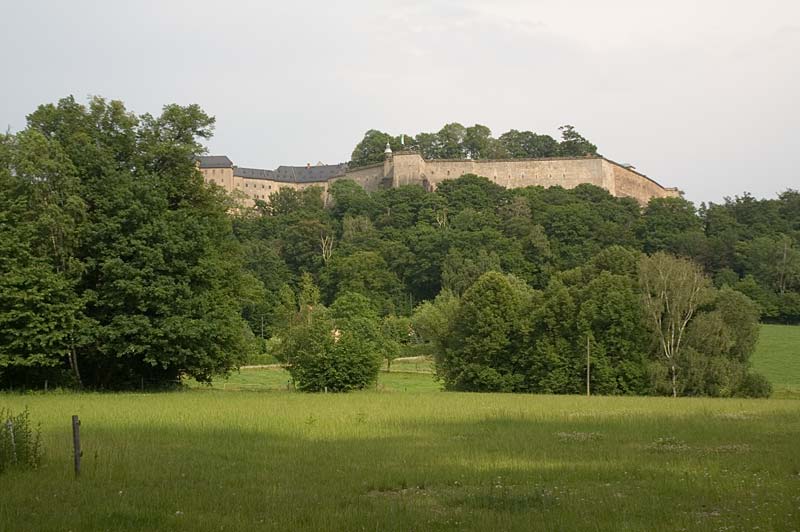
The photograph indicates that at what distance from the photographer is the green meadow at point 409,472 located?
10.1 meters

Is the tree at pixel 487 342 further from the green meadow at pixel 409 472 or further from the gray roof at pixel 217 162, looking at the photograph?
the gray roof at pixel 217 162

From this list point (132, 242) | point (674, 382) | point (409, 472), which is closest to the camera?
point (409, 472)

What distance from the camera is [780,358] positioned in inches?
2768

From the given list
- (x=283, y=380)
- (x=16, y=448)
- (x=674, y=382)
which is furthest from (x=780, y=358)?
(x=16, y=448)

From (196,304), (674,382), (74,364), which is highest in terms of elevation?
(196,304)

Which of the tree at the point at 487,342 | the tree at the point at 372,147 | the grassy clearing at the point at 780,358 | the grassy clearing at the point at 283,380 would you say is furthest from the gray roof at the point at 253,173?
the tree at the point at 487,342

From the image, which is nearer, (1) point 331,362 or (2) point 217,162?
(1) point 331,362

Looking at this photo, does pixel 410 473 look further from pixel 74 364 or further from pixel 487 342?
pixel 487 342

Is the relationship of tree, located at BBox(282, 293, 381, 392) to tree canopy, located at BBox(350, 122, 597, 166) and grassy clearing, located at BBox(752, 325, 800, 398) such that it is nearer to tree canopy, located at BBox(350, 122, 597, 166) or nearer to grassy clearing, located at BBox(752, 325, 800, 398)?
grassy clearing, located at BBox(752, 325, 800, 398)

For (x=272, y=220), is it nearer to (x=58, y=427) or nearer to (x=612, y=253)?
(x=612, y=253)

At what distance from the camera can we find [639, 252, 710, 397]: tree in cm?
4644

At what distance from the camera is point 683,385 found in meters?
44.9

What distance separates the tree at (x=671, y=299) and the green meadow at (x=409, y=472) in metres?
20.5

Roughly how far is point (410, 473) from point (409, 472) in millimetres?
103
